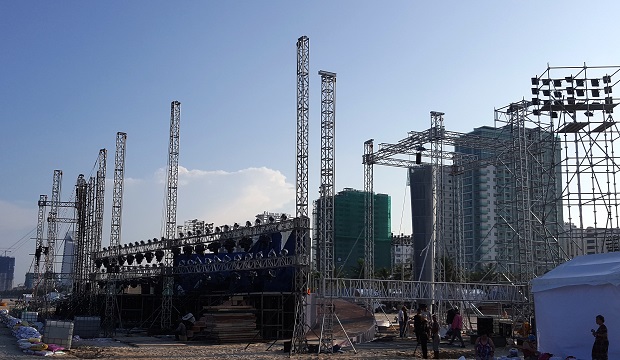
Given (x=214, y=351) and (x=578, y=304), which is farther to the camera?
(x=214, y=351)

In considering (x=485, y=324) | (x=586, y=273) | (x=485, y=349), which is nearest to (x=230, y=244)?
(x=485, y=324)

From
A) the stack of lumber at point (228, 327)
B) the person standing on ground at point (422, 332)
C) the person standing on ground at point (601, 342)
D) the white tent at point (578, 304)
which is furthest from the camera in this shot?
the stack of lumber at point (228, 327)

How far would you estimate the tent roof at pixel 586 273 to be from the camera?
698 inches

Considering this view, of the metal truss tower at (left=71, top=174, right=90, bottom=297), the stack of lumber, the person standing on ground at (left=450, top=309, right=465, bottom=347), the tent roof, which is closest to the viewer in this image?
the tent roof

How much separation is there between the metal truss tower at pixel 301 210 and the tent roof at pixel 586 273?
8.68 meters

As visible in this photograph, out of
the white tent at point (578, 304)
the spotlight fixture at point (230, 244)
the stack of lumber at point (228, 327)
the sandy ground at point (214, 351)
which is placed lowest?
the sandy ground at point (214, 351)

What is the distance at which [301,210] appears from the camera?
31641 millimetres

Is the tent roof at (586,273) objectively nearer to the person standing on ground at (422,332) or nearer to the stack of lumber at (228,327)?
the person standing on ground at (422,332)

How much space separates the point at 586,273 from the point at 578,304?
892 mm

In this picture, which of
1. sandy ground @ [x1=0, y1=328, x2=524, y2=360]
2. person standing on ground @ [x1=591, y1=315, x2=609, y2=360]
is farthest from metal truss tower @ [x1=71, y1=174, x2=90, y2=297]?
person standing on ground @ [x1=591, y1=315, x2=609, y2=360]

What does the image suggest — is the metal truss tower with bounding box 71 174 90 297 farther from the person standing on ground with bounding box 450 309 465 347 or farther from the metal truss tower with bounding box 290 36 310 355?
the person standing on ground with bounding box 450 309 465 347

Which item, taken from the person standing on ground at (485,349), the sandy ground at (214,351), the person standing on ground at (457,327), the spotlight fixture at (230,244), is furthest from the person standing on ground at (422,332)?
the spotlight fixture at (230,244)

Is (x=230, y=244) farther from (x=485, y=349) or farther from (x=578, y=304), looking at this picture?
(x=485, y=349)

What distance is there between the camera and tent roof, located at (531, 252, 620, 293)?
58.2 feet
